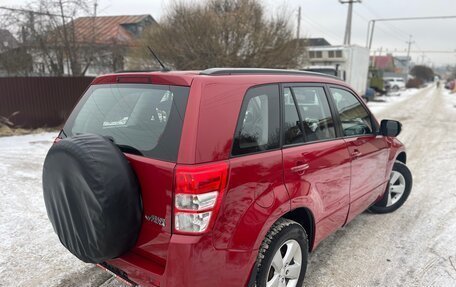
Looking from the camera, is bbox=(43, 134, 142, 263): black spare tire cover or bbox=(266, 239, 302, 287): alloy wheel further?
bbox=(266, 239, 302, 287): alloy wheel

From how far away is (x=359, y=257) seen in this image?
3.35m

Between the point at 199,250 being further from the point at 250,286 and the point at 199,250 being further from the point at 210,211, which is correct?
the point at 250,286

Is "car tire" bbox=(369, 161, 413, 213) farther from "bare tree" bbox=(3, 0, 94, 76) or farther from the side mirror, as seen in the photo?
"bare tree" bbox=(3, 0, 94, 76)

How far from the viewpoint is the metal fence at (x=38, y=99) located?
31.6ft

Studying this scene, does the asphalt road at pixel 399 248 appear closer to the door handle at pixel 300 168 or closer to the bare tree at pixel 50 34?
the door handle at pixel 300 168

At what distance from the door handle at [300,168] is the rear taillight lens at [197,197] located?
70 centimetres

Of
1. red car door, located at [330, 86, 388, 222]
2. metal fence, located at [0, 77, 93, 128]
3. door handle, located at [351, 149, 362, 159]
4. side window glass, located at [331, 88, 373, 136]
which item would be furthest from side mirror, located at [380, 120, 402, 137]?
metal fence, located at [0, 77, 93, 128]

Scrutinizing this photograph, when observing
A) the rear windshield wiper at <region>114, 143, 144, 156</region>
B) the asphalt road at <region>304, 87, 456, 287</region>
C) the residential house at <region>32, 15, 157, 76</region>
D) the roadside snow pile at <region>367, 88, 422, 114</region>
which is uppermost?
the residential house at <region>32, 15, 157, 76</region>

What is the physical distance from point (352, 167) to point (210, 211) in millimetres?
1764

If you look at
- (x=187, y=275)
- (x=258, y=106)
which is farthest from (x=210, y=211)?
(x=258, y=106)

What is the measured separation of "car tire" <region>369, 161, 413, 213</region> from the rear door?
334cm

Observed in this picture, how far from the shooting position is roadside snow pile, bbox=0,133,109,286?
115 inches

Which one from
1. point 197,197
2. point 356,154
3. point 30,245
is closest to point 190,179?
point 197,197

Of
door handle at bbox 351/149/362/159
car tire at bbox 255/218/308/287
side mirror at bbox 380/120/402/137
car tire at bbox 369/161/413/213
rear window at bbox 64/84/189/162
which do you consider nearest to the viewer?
rear window at bbox 64/84/189/162
